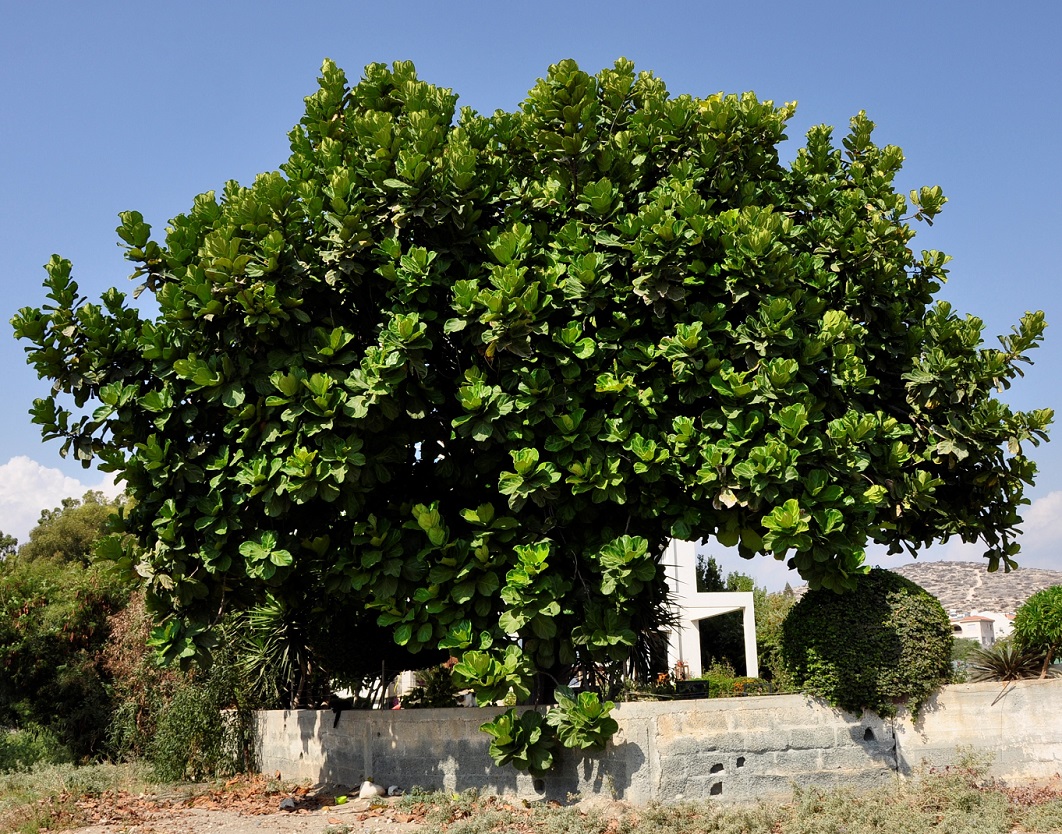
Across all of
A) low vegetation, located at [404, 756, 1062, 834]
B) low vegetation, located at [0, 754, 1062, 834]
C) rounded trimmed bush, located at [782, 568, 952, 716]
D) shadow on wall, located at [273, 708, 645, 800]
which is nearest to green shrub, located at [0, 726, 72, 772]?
low vegetation, located at [0, 754, 1062, 834]

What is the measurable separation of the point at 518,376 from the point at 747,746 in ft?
17.3

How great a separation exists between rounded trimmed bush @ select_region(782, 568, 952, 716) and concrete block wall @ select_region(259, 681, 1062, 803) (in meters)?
0.26

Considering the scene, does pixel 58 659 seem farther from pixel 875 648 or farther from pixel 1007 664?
pixel 1007 664

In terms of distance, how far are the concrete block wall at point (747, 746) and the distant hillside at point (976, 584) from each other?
92.9 feet

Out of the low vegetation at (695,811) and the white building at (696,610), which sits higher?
the white building at (696,610)

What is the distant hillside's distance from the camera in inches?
1601

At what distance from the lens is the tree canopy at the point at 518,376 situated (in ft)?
36.1

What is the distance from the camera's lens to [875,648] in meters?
12.0

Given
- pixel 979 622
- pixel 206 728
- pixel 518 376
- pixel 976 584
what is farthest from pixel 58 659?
pixel 976 584

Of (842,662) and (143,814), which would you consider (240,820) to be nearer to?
(143,814)

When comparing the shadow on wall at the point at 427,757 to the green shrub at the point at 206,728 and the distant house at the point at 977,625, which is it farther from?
the distant house at the point at 977,625

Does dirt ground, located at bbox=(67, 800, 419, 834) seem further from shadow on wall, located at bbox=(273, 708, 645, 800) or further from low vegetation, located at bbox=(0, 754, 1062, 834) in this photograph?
shadow on wall, located at bbox=(273, 708, 645, 800)

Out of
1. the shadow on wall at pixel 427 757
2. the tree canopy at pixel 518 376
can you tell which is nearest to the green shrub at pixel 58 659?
the shadow on wall at pixel 427 757

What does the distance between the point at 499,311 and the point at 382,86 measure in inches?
172
